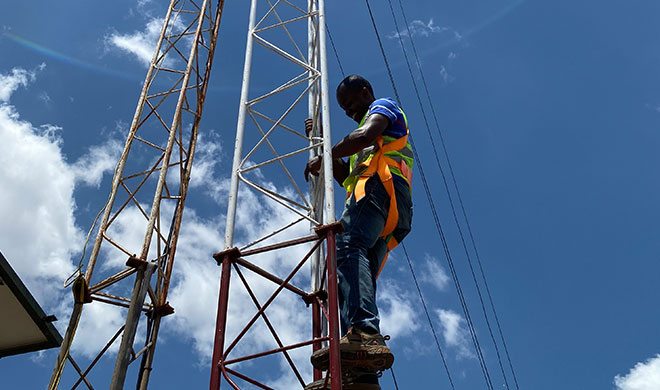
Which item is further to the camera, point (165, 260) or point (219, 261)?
point (165, 260)

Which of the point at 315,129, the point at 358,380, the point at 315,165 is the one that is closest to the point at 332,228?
the point at 358,380

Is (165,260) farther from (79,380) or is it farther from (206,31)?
(206,31)

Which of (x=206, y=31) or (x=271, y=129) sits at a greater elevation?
(x=206, y=31)

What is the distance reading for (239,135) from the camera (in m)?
6.63

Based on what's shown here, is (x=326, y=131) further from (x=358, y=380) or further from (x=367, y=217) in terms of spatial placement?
(x=358, y=380)

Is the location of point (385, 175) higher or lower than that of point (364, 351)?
higher

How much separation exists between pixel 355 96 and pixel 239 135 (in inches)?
54.5

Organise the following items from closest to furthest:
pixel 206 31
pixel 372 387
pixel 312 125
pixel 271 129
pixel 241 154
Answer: pixel 372 387 → pixel 241 154 → pixel 271 129 → pixel 312 125 → pixel 206 31

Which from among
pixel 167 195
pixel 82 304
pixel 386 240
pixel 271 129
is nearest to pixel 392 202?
pixel 386 240

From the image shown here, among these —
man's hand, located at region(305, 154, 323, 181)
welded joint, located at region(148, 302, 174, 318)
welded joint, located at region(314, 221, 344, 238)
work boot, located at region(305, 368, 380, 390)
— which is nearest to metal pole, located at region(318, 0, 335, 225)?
welded joint, located at region(314, 221, 344, 238)

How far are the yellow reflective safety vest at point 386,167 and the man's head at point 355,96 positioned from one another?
518 mm

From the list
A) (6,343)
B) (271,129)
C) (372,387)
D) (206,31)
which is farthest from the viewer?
(206,31)

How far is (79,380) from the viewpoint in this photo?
23.9 ft

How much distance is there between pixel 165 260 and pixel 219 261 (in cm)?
393
